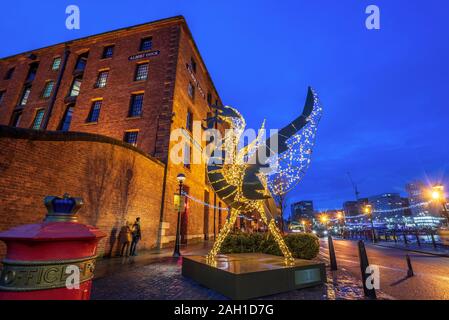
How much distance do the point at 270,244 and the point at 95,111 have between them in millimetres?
17097

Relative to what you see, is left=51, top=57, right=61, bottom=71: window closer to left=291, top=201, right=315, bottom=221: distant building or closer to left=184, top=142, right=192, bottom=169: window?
left=184, top=142, right=192, bottom=169: window

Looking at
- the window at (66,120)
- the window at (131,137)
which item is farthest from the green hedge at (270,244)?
the window at (66,120)

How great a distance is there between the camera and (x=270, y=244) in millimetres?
8281

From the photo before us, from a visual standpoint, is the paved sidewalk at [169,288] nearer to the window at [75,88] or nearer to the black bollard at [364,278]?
the black bollard at [364,278]

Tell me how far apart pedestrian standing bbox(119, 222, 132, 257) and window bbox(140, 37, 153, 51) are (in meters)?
15.3

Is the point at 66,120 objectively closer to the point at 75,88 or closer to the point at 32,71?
the point at 75,88

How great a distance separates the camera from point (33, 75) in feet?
75.3

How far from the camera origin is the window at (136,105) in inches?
632

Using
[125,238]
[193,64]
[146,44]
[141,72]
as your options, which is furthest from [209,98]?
[125,238]

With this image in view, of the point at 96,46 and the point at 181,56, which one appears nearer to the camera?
the point at 181,56

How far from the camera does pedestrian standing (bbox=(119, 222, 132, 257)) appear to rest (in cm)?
1013
